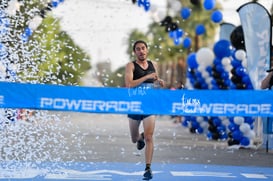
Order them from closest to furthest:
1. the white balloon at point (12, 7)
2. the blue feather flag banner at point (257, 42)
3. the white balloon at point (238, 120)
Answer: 1. the white balloon at point (12, 7)
2. the blue feather flag banner at point (257, 42)
3. the white balloon at point (238, 120)

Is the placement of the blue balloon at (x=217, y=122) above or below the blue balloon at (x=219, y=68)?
below

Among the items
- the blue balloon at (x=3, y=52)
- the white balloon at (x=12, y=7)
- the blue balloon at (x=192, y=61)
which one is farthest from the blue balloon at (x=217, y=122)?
the blue balloon at (x=3, y=52)

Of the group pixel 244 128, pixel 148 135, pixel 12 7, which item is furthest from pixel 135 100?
pixel 244 128

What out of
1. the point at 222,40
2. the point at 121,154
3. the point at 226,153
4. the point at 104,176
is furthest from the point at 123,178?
the point at 222,40

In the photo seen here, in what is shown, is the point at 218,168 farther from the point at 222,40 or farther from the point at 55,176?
the point at 222,40

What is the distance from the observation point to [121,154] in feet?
44.2

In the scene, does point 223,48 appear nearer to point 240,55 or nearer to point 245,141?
point 240,55

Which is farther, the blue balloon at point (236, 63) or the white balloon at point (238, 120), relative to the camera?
the blue balloon at point (236, 63)

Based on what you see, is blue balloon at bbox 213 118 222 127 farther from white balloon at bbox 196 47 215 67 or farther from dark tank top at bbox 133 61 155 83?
dark tank top at bbox 133 61 155 83

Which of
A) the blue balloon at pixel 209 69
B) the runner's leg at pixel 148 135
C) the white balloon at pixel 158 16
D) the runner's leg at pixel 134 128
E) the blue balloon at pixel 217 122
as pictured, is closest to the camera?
the runner's leg at pixel 148 135

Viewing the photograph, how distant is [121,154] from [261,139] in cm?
381

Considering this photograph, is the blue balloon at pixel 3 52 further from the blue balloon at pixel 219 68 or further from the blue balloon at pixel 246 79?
the blue balloon at pixel 219 68

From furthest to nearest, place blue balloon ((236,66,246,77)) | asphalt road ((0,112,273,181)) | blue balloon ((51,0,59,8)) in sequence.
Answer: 1. blue balloon ((236,66,246,77))
2. blue balloon ((51,0,59,8))
3. asphalt road ((0,112,273,181))

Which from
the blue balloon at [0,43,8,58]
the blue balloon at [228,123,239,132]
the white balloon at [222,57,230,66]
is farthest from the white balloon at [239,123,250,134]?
the blue balloon at [0,43,8,58]
